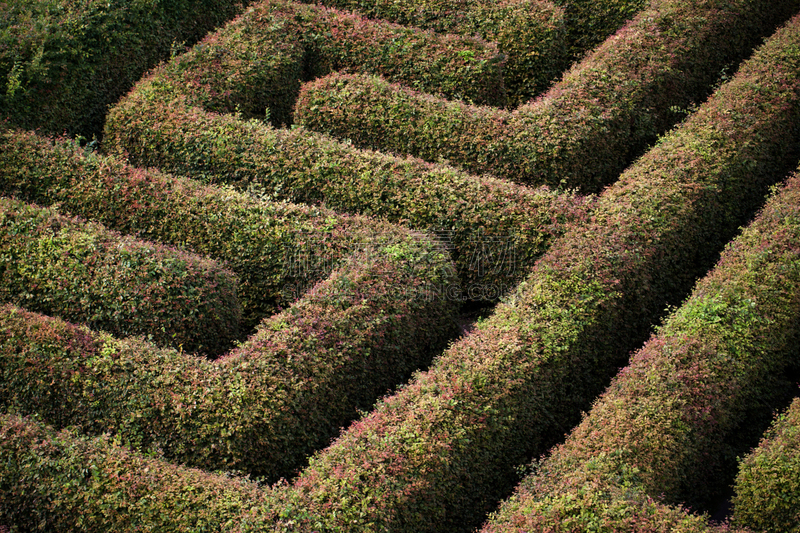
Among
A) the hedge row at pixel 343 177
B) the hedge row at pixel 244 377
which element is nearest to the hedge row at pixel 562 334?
the hedge row at pixel 244 377

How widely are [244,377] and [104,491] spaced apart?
2.36 meters

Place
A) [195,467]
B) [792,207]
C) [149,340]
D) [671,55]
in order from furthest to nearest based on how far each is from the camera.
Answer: [671,55] → [792,207] → [149,340] → [195,467]

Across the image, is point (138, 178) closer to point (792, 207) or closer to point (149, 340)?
point (149, 340)

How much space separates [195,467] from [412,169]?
613 centimetres

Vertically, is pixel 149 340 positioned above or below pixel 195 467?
above

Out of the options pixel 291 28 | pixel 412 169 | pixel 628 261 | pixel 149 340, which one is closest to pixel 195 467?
pixel 149 340

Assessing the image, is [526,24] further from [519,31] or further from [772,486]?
[772,486]

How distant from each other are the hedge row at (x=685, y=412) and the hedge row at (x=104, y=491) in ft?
11.6

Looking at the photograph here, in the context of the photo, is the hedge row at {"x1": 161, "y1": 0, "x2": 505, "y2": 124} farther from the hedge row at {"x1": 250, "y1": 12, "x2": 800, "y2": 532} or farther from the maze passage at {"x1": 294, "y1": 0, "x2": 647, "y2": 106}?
the hedge row at {"x1": 250, "y1": 12, "x2": 800, "y2": 532}

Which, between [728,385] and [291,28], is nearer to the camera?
[728,385]

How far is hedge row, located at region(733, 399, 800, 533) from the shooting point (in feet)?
36.4

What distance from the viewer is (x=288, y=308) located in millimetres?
13945

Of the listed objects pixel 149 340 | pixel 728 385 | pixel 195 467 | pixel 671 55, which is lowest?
pixel 195 467

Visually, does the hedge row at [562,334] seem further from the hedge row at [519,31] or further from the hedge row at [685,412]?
the hedge row at [519,31]
